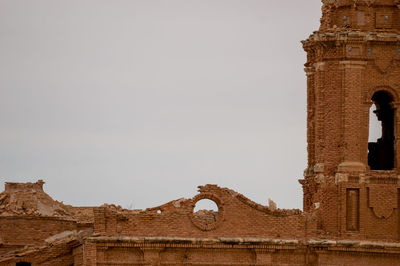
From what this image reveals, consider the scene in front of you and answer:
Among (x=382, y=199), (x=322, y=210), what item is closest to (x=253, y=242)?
(x=322, y=210)

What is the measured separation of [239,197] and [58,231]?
10575 millimetres

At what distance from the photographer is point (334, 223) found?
41.6 metres

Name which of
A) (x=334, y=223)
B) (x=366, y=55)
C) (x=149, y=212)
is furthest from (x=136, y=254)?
(x=366, y=55)

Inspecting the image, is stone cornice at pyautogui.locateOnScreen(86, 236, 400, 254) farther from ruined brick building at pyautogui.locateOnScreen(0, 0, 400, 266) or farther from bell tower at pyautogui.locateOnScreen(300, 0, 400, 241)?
bell tower at pyautogui.locateOnScreen(300, 0, 400, 241)

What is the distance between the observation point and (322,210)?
4166cm

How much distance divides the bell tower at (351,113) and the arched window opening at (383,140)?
0.96 metres

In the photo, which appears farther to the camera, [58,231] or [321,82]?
[58,231]

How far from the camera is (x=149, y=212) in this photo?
41.2 metres

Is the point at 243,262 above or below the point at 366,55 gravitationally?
below

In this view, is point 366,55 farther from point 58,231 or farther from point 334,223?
point 58,231

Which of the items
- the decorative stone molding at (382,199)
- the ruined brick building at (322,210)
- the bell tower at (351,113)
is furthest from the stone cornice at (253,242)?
the decorative stone molding at (382,199)

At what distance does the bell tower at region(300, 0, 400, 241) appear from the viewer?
136 ft

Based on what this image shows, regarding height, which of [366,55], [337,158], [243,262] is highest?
[366,55]

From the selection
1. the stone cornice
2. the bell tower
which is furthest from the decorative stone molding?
the stone cornice
